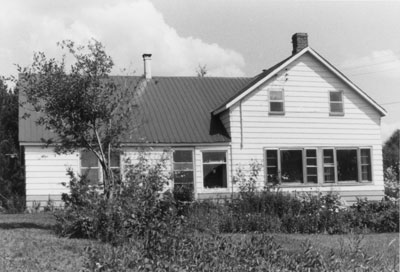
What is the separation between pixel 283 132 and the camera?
22219mm

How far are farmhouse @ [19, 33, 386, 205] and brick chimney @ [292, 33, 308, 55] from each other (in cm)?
6

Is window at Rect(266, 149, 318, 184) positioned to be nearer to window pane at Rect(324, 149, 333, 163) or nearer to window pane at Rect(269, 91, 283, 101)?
window pane at Rect(324, 149, 333, 163)

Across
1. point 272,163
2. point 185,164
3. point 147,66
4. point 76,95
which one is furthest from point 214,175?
point 76,95

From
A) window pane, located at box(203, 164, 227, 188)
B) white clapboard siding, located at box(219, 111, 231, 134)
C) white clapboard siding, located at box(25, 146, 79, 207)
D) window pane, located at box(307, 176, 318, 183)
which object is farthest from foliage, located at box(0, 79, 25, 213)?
window pane, located at box(307, 176, 318, 183)

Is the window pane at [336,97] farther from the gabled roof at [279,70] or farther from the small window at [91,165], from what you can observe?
the small window at [91,165]

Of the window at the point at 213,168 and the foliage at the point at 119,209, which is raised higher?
the window at the point at 213,168

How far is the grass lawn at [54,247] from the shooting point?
25.1ft

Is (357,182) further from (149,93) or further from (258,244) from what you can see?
(258,244)

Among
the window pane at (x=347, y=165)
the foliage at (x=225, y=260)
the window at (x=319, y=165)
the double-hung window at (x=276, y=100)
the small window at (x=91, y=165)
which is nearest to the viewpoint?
the foliage at (x=225, y=260)

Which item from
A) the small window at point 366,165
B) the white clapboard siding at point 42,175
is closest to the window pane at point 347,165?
the small window at point 366,165

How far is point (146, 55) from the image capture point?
25141mm

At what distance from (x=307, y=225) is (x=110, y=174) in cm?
492

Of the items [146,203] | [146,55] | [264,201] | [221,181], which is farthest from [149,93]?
[146,203]

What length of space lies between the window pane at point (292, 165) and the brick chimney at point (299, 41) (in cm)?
475
